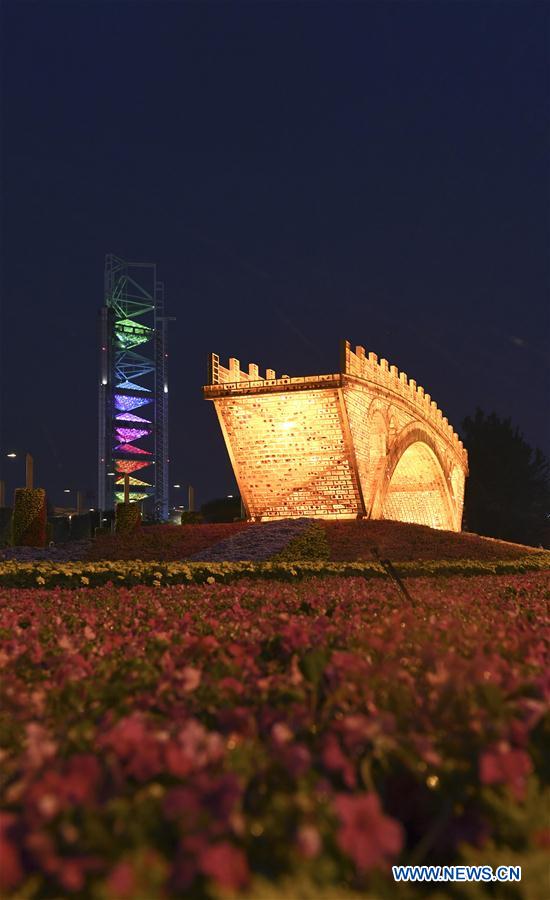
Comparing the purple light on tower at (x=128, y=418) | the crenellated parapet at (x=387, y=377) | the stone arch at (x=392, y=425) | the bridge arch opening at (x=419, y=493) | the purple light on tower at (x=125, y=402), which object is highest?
the purple light on tower at (x=125, y=402)

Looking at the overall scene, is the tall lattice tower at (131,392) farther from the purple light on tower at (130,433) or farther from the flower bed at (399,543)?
the flower bed at (399,543)

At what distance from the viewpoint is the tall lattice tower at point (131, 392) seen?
105 meters

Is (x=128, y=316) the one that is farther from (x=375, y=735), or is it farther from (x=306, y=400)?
(x=375, y=735)

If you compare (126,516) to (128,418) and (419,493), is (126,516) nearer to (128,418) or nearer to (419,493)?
(419,493)

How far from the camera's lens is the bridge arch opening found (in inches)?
1624

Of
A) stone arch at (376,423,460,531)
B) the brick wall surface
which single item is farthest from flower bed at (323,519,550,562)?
stone arch at (376,423,460,531)

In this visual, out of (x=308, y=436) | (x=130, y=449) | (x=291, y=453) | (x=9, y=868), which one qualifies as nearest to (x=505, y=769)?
(x=9, y=868)

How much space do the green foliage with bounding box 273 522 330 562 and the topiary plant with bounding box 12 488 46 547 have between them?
10214 millimetres

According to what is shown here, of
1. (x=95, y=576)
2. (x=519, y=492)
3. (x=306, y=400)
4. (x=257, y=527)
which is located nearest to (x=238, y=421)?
(x=306, y=400)

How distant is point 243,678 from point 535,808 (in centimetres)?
141

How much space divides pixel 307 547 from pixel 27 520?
37.4 feet

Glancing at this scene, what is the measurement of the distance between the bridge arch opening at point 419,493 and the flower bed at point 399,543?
621 inches

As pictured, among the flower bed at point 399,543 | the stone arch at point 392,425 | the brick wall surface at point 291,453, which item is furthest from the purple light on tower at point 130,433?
the flower bed at point 399,543

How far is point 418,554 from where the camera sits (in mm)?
20281
